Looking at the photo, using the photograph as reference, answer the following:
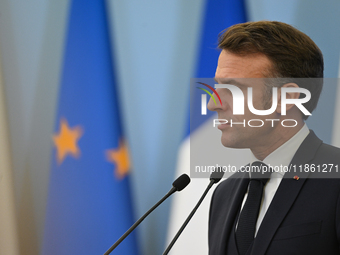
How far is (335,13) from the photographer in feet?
5.70

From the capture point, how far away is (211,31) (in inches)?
75.7

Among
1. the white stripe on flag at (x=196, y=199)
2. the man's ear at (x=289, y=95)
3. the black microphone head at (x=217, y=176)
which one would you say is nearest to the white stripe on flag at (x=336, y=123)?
the white stripe on flag at (x=196, y=199)

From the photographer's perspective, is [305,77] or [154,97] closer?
[305,77]

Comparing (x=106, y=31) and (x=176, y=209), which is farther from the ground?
(x=106, y=31)

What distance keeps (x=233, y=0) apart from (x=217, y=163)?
2.91 ft

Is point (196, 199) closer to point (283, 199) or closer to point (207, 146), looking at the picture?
point (207, 146)

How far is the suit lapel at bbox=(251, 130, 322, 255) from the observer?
3.44 ft

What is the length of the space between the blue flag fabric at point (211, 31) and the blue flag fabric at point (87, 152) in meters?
0.48

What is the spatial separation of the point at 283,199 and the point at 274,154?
18 cm

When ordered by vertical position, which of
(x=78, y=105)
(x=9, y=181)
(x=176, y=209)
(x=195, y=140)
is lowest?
(x=176, y=209)

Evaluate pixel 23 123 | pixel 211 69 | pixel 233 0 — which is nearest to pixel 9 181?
pixel 23 123

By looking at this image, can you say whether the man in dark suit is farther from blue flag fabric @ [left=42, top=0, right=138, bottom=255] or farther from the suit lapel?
blue flag fabric @ [left=42, top=0, right=138, bottom=255]

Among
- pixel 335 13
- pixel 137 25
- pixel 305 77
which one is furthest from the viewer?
pixel 137 25

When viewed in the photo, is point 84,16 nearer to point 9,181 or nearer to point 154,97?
point 154,97
